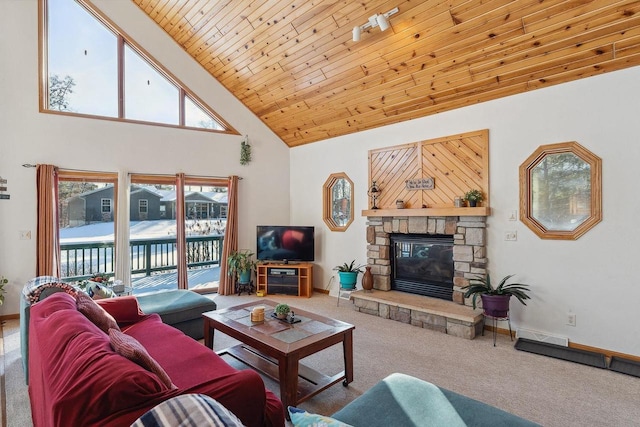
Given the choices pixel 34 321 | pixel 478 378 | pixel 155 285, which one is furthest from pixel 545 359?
pixel 155 285

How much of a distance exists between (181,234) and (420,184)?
3.90 meters

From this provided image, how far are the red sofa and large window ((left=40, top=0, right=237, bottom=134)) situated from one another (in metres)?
4.00

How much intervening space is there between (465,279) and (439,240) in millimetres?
612

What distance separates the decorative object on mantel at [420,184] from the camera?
15.3 feet

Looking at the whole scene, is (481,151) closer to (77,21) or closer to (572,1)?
(572,1)

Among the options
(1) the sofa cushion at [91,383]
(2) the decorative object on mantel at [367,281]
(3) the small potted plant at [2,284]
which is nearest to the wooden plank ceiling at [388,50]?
(2) the decorative object on mantel at [367,281]

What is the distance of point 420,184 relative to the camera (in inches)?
Result: 187

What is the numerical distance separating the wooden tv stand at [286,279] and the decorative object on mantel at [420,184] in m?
2.24

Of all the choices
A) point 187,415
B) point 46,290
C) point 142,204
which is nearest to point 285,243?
point 142,204

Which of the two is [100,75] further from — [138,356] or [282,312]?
[138,356]

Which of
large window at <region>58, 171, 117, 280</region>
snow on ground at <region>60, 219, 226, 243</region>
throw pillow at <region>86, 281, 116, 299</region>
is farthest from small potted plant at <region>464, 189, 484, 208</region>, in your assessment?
large window at <region>58, 171, 117, 280</region>

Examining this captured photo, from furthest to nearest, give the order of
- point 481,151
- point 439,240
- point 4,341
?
1. point 439,240
2. point 481,151
3. point 4,341

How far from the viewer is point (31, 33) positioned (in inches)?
184

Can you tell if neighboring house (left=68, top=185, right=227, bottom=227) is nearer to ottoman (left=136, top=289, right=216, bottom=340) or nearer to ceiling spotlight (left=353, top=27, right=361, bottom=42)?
ottoman (left=136, top=289, right=216, bottom=340)
